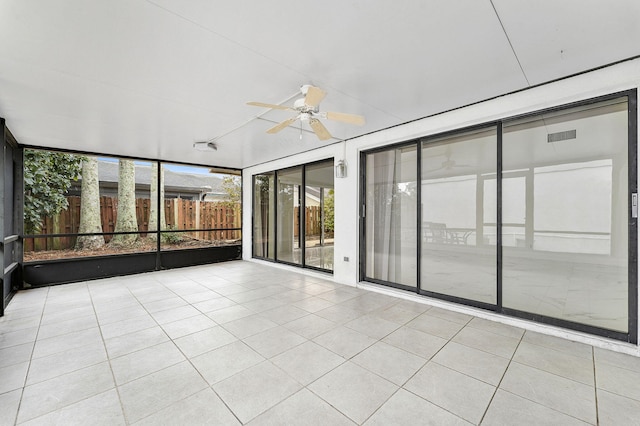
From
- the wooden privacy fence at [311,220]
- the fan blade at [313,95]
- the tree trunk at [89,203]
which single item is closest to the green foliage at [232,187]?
the tree trunk at [89,203]

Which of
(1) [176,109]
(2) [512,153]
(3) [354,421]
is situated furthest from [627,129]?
(1) [176,109]

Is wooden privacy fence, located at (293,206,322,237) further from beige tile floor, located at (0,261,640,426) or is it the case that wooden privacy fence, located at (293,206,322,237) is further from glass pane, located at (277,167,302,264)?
beige tile floor, located at (0,261,640,426)

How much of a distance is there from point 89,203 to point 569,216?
8893 mm

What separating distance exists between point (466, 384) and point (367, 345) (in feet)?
2.79

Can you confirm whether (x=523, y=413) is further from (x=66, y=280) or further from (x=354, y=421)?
(x=66, y=280)

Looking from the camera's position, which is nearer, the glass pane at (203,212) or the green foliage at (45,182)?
the green foliage at (45,182)

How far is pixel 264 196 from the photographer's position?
22.6 ft

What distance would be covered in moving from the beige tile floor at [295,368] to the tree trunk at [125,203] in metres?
3.94

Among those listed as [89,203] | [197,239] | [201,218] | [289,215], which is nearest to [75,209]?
[89,203]

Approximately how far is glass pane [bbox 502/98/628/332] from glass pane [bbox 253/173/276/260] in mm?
4802

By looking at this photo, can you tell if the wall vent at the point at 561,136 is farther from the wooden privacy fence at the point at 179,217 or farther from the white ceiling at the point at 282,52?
the wooden privacy fence at the point at 179,217

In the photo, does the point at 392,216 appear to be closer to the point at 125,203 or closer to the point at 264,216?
the point at 264,216

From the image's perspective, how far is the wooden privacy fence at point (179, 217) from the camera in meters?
6.43

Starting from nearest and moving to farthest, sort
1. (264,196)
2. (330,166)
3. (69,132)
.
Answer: (69,132)
(330,166)
(264,196)
